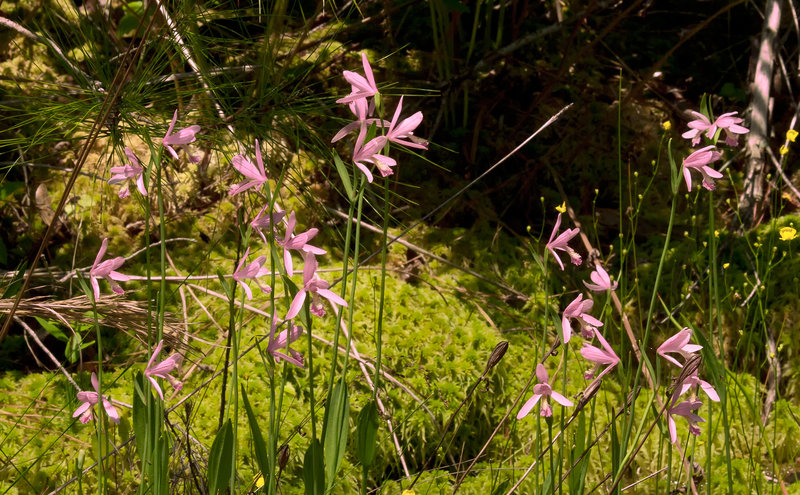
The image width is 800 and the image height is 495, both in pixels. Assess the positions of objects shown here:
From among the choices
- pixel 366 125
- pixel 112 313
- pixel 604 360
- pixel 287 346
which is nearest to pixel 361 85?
pixel 366 125

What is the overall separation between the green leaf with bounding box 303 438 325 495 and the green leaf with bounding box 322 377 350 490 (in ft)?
0.05

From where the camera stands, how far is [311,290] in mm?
754

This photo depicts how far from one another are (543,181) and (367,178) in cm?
188

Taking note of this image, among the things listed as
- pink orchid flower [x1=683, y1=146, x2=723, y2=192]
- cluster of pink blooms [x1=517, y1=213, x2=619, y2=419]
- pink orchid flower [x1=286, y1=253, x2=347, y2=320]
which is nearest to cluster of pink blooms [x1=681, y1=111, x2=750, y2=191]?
pink orchid flower [x1=683, y1=146, x2=723, y2=192]

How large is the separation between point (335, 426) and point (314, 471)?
0.06 m

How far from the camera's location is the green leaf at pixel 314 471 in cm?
80

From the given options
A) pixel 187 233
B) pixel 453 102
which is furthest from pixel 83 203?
pixel 453 102

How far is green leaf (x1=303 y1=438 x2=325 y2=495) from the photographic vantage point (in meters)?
0.80

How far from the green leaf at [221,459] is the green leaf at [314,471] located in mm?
92

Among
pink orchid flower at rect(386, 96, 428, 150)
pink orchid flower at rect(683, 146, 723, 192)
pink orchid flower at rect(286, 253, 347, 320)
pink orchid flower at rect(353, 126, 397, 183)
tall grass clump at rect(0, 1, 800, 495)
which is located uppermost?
pink orchid flower at rect(386, 96, 428, 150)

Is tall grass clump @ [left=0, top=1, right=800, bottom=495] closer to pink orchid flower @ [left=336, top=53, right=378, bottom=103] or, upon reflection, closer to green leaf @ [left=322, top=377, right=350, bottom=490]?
green leaf @ [left=322, top=377, right=350, bottom=490]

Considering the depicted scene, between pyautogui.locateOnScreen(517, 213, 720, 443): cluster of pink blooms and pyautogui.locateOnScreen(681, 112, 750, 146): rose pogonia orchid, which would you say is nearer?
pyautogui.locateOnScreen(517, 213, 720, 443): cluster of pink blooms

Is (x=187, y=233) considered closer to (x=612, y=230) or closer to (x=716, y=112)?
(x=612, y=230)

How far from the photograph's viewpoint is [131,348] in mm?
1888
